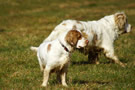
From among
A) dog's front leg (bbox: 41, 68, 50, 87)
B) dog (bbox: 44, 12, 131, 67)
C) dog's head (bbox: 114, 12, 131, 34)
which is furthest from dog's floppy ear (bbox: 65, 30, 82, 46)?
dog's head (bbox: 114, 12, 131, 34)

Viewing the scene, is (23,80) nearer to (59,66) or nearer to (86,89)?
(59,66)

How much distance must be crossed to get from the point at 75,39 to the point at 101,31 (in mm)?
3389

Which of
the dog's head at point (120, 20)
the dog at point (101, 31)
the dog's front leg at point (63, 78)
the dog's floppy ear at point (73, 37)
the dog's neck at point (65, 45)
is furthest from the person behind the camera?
the dog's head at point (120, 20)

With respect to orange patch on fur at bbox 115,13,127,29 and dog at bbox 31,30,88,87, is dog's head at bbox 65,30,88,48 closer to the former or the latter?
dog at bbox 31,30,88,87

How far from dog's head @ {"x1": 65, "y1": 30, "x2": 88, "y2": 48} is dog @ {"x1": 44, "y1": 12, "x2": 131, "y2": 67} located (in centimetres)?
258

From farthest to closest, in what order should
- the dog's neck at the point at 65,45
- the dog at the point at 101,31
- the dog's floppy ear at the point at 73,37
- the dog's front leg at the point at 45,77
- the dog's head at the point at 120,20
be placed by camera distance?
the dog's head at the point at 120,20 → the dog at the point at 101,31 → the dog's front leg at the point at 45,77 → the dog's neck at the point at 65,45 → the dog's floppy ear at the point at 73,37

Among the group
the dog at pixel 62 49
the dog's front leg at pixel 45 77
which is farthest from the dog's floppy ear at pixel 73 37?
the dog's front leg at pixel 45 77

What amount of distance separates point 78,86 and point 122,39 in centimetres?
783

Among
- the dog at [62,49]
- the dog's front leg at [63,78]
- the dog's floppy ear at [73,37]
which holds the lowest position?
the dog's front leg at [63,78]

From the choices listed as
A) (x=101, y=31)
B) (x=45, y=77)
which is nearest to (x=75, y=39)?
(x=45, y=77)

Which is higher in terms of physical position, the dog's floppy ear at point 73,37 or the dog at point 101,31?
the dog's floppy ear at point 73,37

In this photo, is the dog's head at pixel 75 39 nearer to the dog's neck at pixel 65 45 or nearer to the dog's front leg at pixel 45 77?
the dog's neck at pixel 65 45

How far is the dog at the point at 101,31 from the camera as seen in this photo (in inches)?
329

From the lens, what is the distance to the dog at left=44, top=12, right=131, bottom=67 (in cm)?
836
